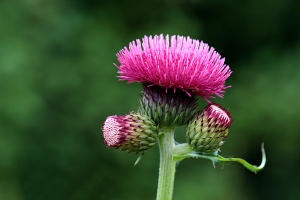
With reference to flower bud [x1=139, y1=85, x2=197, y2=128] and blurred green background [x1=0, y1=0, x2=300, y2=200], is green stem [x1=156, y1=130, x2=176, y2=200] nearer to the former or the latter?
flower bud [x1=139, y1=85, x2=197, y2=128]

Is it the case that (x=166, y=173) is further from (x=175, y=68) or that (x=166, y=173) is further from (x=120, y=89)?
(x=120, y=89)

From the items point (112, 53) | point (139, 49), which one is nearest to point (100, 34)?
point (112, 53)

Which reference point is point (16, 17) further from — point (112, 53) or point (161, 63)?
point (161, 63)

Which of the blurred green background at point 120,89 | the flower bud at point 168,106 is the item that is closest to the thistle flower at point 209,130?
the flower bud at point 168,106

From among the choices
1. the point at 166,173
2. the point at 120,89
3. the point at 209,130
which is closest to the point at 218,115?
the point at 209,130

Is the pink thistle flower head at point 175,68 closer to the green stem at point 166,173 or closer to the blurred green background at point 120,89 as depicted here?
the green stem at point 166,173

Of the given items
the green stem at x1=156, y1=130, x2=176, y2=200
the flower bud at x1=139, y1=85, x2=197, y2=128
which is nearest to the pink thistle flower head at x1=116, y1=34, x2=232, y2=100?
the flower bud at x1=139, y1=85, x2=197, y2=128
